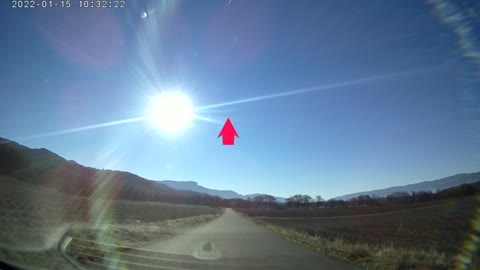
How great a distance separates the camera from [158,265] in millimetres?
9023

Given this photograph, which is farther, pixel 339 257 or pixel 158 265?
pixel 339 257

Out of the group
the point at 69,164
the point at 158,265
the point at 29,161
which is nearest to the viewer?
the point at 158,265

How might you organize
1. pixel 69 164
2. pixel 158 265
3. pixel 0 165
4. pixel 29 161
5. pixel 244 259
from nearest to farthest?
pixel 158 265, pixel 244 259, pixel 0 165, pixel 29 161, pixel 69 164

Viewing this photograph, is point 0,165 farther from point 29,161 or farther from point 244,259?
point 244,259

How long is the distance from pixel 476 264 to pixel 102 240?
42.5 feet

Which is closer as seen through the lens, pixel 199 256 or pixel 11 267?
pixel 11 267

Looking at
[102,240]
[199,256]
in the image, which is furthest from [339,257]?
[102,240]

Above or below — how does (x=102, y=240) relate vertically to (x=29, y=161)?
below

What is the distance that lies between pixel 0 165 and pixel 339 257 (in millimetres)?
75961

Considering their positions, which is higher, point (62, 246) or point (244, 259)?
point (62, 246)

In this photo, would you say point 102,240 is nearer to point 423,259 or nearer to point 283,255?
point 283,255

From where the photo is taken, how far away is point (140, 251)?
452 inches

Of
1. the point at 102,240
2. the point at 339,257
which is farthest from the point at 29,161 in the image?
the point at 339,257

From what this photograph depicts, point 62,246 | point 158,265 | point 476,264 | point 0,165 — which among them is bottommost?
point 476,264
